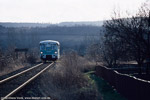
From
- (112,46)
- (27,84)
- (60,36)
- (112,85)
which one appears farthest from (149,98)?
(60,36)

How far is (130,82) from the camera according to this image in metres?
11.7

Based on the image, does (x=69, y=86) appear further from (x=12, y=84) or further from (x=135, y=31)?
(x=135, y=31)

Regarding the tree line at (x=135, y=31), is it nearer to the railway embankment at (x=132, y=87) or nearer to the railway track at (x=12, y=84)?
the railway embankment at (x=132, y=87)

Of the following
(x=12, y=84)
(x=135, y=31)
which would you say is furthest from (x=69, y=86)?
(x=135, y=31)

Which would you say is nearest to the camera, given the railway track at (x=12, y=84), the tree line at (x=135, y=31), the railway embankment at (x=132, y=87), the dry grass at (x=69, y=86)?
the railway embankment at (x=132, y=87)

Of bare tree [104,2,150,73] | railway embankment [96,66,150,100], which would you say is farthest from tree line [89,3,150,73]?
railway embankment [96,66,150,100]

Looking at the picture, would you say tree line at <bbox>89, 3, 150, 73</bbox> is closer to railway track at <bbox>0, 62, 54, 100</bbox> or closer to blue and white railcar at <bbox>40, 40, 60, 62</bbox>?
railway track at <bbox>0, 62, 54, 100</bbox>

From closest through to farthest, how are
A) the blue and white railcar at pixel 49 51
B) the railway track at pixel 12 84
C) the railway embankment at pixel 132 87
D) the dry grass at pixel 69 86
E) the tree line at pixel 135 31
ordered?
1. the railway embankment at pixel 132 87
2. the dry grass at pixel 69 86
3. the railway track at pixel 12 84
4. the tree line at pixel 135 31
5. the blue and white railcar at pixel 49 51

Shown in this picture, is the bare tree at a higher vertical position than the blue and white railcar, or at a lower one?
higher

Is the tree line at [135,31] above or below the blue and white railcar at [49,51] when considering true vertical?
above

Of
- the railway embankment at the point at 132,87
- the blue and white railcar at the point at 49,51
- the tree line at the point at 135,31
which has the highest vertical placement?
the tree line at the point at 135,31

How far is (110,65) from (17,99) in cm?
1579

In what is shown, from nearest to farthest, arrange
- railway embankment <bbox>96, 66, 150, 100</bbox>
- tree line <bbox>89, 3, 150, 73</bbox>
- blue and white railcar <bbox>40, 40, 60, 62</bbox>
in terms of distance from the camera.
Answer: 1. railway embankment <bbox>96, 66, 150, 100</bbox>
2. tree line <bbox>89, 3, 150, 73</bbox>
3. blue and white railcar <bbox>40, 40, 60, 62</bbox>

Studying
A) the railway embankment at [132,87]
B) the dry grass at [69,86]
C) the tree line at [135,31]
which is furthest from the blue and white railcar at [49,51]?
the railway embankment at [132,87]
